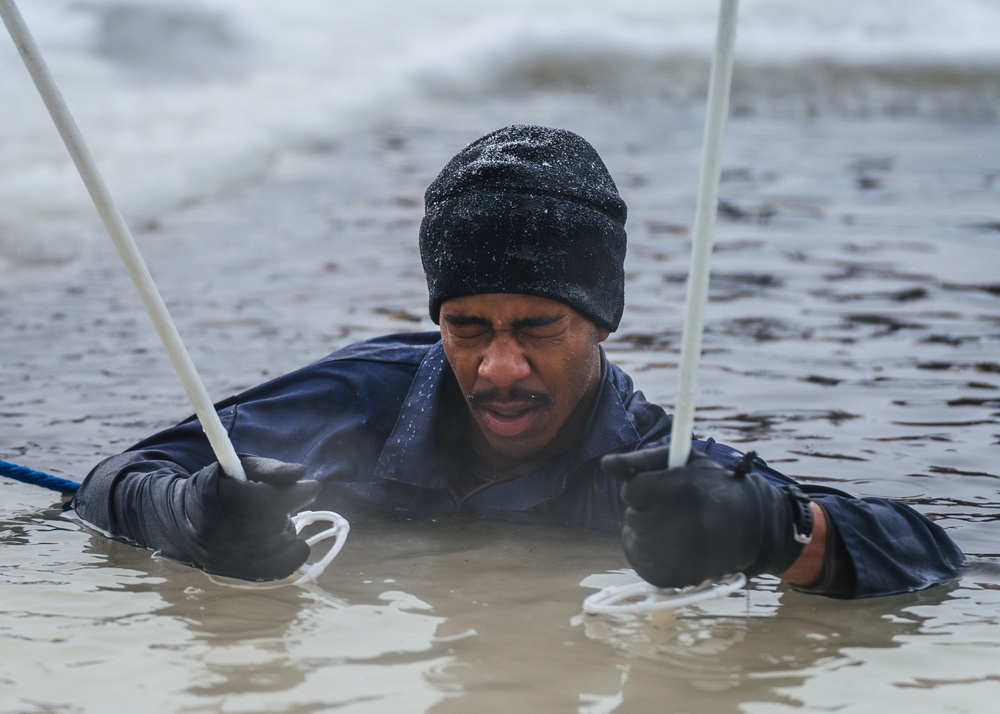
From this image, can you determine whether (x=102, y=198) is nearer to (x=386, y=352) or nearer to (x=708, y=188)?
(x=708, y=188)

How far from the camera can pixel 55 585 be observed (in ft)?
8.70

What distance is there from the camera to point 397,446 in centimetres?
319

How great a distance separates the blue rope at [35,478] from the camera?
3289 mm

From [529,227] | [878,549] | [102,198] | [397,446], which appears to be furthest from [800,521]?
[102,198]

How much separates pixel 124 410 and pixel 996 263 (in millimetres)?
4648

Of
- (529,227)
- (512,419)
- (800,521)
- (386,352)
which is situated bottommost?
(800,521)

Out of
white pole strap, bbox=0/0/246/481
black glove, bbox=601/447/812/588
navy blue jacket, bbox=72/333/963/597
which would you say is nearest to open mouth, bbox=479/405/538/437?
navy blue jacket, bbox=72/333/963/597

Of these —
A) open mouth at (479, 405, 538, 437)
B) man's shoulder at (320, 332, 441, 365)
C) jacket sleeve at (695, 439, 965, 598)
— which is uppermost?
man's shoulder at (320, 332, 441, 365)

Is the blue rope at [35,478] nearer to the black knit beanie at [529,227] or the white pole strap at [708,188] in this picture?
the black knit beanie at [529,227]

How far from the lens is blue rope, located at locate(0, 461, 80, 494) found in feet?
10.8

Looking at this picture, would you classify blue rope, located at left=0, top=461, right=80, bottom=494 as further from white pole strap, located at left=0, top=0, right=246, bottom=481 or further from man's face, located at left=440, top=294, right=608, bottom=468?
white pole strap, located at left=0, top=0, right=246, bottom=481

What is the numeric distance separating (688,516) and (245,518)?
0.79 meters

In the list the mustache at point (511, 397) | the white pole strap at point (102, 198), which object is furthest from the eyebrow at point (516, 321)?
the white pole strap at point (102, 198)

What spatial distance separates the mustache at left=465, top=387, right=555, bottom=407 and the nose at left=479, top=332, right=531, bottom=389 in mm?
22
